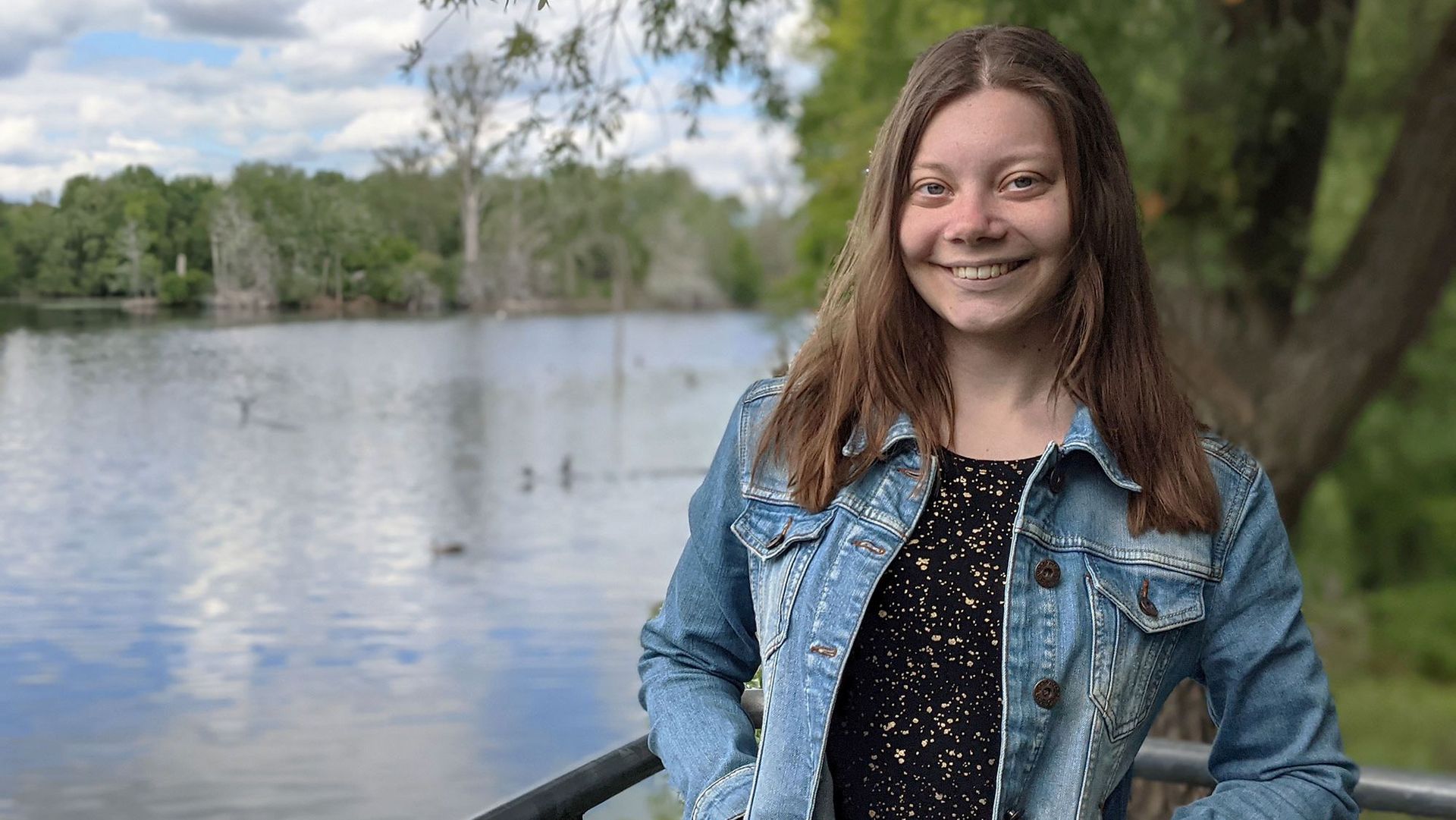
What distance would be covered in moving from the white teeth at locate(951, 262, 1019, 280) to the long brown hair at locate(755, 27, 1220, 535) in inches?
2.7

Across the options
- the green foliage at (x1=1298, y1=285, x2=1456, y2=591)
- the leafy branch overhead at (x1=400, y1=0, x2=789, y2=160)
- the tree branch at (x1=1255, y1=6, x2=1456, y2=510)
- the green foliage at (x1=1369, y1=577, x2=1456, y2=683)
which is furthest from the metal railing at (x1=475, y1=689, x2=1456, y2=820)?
the green foliage at (x1=1369, y1=577, x2=1456, y2=683)

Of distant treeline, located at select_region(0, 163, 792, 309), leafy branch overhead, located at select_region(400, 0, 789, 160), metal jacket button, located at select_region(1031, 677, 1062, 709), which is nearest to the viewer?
metal jacket button, located at select_region(1031, 677, 1062, 709)

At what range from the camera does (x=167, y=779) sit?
545cm

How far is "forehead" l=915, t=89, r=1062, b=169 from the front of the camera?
1288mm

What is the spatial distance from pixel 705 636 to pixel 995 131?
1.77 feet

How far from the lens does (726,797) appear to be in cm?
130

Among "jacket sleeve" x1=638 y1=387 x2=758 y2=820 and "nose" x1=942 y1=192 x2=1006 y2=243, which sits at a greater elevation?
"nose" x1=942 y1=192 x2=1006 y2=243

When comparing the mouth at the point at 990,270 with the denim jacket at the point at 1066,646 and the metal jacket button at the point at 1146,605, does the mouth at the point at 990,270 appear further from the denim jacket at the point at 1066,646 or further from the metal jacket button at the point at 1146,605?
the metal jacket button at the point at 1146,605

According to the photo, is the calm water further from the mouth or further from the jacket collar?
the mouth

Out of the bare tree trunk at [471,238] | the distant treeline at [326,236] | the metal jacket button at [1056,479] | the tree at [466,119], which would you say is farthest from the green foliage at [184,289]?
the metal jacket button at [1056,479]

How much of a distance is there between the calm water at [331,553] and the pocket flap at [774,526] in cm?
213

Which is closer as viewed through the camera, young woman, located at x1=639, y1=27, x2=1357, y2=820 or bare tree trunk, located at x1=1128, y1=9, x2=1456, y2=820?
young woman, located at x1=639, y1=27, x2=1357, y2=820

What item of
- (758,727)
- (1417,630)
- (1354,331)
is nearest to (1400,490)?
(1417,630)

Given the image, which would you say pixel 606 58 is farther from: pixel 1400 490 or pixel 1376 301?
pixel 1400 490
